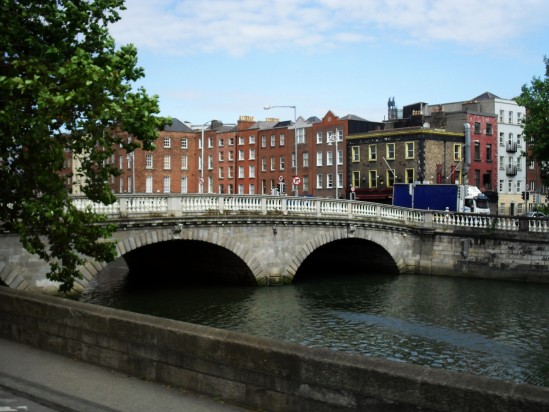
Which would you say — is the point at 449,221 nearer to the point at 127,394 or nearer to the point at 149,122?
the point at 149,122

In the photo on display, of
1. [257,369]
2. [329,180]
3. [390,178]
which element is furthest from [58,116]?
[329,180]

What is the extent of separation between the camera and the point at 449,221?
44.8 m

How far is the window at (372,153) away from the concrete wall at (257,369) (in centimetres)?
6665

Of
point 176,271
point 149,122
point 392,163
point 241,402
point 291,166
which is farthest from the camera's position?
point 291,166

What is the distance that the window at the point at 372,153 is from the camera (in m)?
76.8

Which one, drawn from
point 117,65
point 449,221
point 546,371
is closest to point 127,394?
point 117,65

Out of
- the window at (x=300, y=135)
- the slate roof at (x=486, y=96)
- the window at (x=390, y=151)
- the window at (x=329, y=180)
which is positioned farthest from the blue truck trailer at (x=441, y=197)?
the slate roof at (x=486, y=96)

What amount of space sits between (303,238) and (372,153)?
39.2 metres

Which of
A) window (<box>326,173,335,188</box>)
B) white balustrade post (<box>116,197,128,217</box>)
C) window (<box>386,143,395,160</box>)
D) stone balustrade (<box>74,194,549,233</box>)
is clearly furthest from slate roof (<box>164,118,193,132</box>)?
white balustrade post (<box>116,197,128,217</box>)

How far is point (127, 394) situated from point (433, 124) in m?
71.2

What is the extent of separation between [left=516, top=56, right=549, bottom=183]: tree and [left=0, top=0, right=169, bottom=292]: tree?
38.1 meters

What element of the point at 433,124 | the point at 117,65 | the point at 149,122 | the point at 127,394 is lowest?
the point at 127,394

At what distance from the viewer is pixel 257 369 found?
8.72 m

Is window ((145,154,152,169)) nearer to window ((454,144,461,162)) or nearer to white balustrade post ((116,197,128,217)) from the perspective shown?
window ((454,144,461,162))
